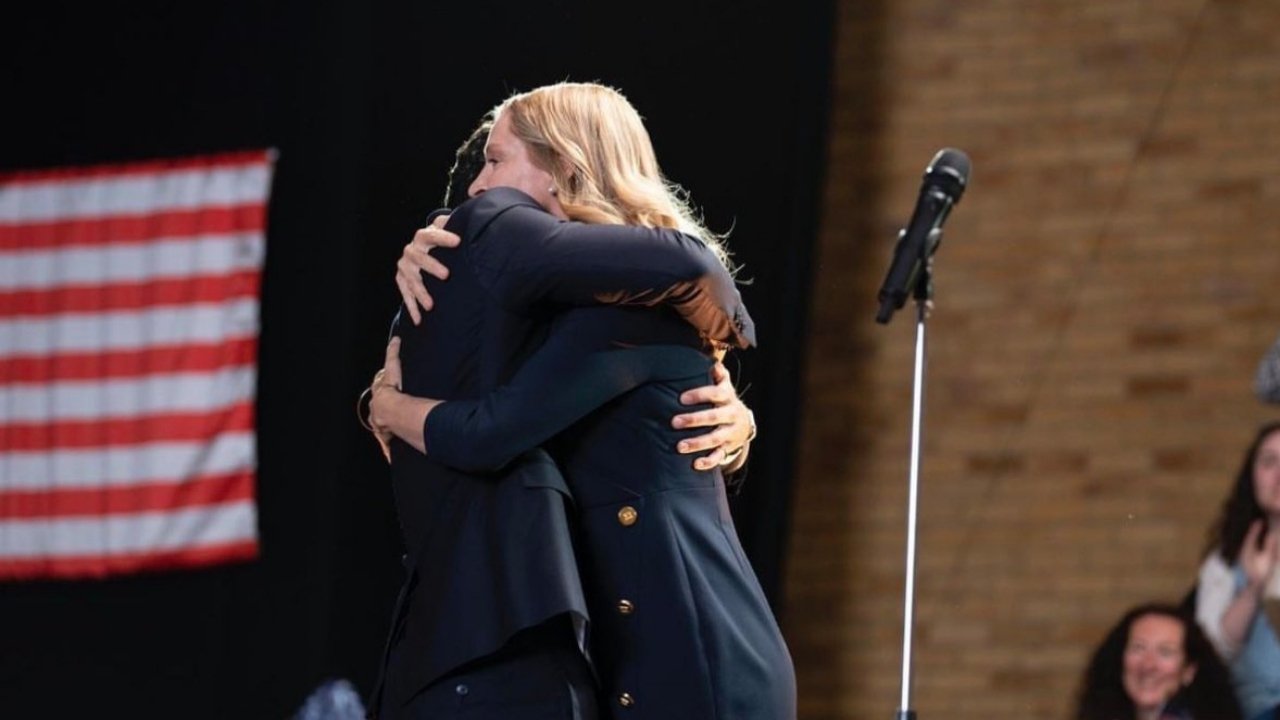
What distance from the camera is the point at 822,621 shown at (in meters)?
5.61

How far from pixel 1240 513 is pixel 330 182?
2.76 meters

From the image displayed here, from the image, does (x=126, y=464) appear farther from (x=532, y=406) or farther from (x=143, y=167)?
(x=532, y=406)

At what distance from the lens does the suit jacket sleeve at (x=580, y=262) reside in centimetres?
224

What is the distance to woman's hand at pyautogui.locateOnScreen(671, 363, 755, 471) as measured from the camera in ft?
7.61

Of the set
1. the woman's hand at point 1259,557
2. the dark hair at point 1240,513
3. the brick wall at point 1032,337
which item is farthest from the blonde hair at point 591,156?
the brick wall at point 1032,337

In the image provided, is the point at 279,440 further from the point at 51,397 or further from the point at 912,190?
the point at 912,190

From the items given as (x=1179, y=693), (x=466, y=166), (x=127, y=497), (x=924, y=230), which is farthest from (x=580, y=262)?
(x=127, y=497)

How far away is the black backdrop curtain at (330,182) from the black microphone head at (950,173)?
2.54 meters

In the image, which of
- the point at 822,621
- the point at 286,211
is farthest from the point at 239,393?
the point at 822,621

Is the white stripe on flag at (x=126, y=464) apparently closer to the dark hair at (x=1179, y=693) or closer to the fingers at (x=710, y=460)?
the dark hair at (x=1179, y=693)

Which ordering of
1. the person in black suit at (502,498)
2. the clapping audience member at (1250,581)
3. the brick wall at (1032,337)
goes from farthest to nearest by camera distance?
1. the brick wall at (1032,337)
2. the clapping audience member at (1250,581)
3. the person in black suit at (502,498)

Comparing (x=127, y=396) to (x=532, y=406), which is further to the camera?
(x=127, y=396)

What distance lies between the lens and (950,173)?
8.16 ft

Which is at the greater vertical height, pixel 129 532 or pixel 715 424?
pixel 715 424
